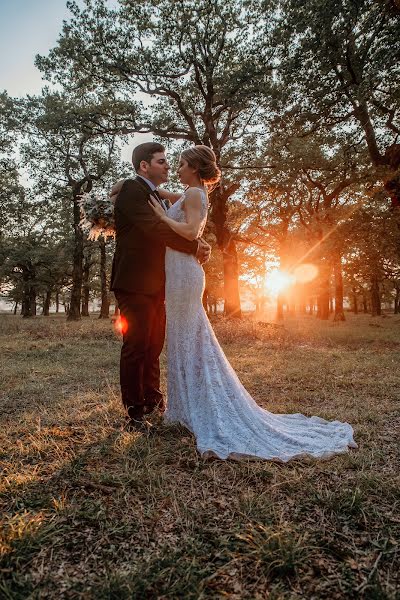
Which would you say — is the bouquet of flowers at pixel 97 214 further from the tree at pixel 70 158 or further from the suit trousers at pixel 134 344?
the tree at pixel 70 158

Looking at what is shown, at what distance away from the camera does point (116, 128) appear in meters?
18.5

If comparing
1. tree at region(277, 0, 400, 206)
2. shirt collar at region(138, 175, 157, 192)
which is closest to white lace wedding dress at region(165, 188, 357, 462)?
shirt collar at region(138, 175, 157, 192)

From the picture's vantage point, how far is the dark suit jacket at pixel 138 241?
13.4 feet

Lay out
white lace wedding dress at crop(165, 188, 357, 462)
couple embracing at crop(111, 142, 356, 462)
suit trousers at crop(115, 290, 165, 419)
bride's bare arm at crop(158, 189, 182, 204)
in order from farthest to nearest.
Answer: bride's bare arm at crop(158, 189, 182, 204) → suit trousers at crop(115, 290, 165, 419) → couple embracing at crop(111, 142, 356, 462) → white lace wedding dress at crop(165, 188, 357, 462)

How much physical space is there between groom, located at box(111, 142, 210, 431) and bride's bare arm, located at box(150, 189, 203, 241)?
0.22ft

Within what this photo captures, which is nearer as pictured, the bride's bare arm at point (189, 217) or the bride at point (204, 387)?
the bride at point (204, 387)

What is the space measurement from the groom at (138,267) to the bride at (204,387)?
0.50 feet

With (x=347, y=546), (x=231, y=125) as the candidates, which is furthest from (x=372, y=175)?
(x=347, y=546)

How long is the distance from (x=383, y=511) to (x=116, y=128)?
773 inches

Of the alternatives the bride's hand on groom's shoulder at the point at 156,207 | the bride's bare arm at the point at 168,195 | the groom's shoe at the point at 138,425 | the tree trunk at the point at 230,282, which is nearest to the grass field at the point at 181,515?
the groom's shoe at the point at 138,425

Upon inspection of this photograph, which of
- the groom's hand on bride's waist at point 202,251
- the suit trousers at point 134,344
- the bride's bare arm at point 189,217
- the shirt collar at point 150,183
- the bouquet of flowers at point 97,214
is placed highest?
the shirt collar at point 150,183

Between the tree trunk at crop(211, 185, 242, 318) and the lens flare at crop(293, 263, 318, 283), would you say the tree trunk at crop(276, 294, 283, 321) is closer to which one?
the lens flare at crop(293, 263, 318, 283)

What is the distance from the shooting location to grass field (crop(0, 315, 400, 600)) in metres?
1.86

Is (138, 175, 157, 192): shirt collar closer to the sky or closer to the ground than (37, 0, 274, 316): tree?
closer to the ground
